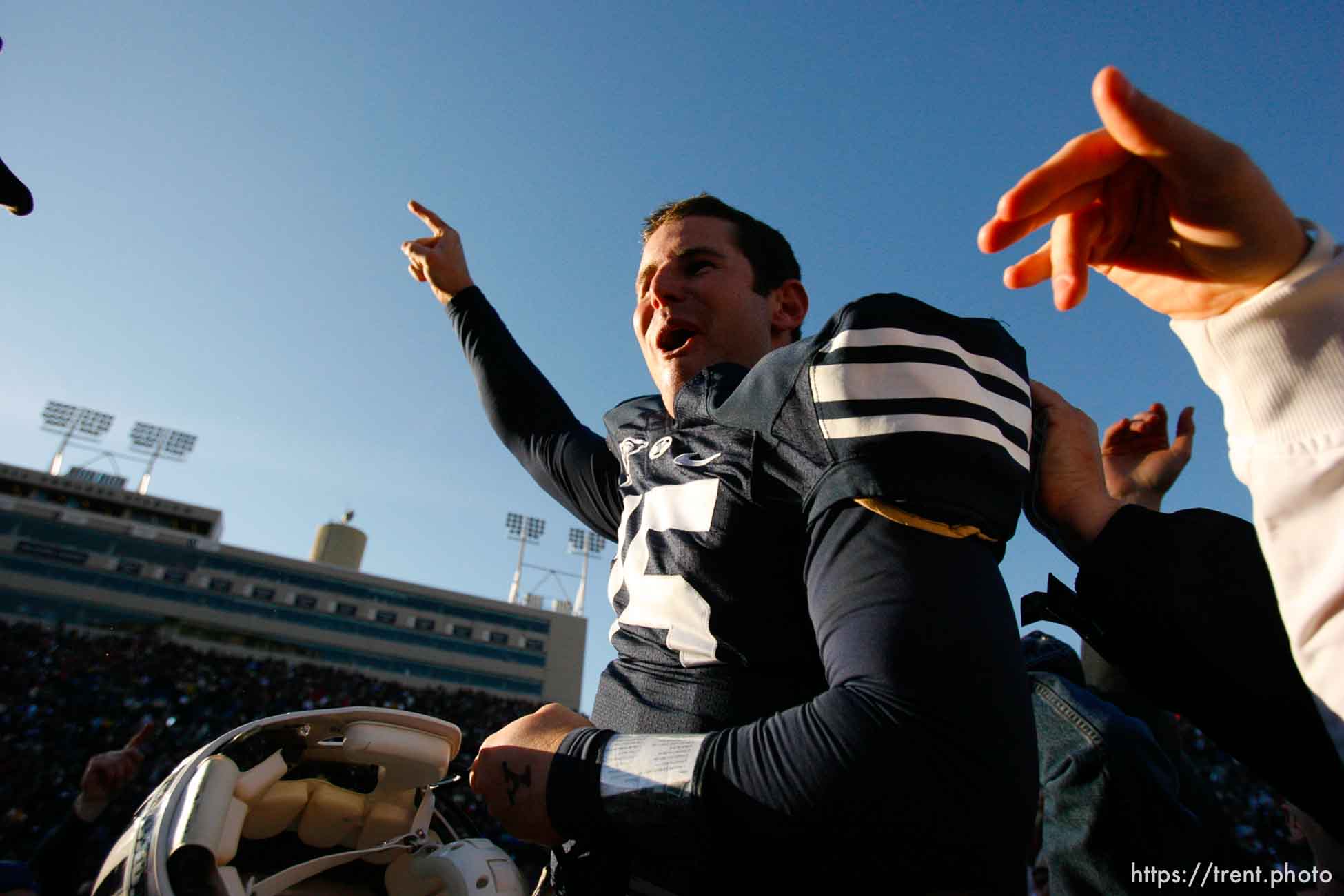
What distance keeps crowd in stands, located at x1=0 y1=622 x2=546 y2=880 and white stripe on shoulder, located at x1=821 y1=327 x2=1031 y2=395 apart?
9819 millimetres

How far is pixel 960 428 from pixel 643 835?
667 millimetres

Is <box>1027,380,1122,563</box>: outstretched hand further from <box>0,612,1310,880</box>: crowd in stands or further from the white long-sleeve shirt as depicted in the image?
<box>0,612,1310,880</box>: crowd in stands

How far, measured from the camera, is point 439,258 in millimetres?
2611

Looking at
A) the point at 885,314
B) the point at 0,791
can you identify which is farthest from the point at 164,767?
the point at 885,314

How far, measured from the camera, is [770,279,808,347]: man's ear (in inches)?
83.4

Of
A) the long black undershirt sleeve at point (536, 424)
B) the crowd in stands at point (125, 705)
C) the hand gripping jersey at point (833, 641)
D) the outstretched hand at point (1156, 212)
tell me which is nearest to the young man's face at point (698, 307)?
the long black undershirt sleeve at point (536, 424)

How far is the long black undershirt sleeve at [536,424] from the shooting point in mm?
2096

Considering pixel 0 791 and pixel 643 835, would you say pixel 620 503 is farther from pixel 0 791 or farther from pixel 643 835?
pixel 0 791

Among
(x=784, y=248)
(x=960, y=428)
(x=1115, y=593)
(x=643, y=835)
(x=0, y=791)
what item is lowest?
(x=0, y=791)

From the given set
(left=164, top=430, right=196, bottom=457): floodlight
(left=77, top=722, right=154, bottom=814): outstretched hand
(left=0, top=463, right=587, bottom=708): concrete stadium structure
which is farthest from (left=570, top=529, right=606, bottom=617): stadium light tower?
(left=77, top=722, right=154, bottom=814): outstretched hand

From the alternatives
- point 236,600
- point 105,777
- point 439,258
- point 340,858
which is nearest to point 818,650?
point 340,858

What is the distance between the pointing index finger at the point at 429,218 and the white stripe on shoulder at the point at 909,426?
1.97 meters

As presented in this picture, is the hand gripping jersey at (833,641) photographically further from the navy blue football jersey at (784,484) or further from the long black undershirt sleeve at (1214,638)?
the long black undershirt sleeve at (1214,638)

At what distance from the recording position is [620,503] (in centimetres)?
200
